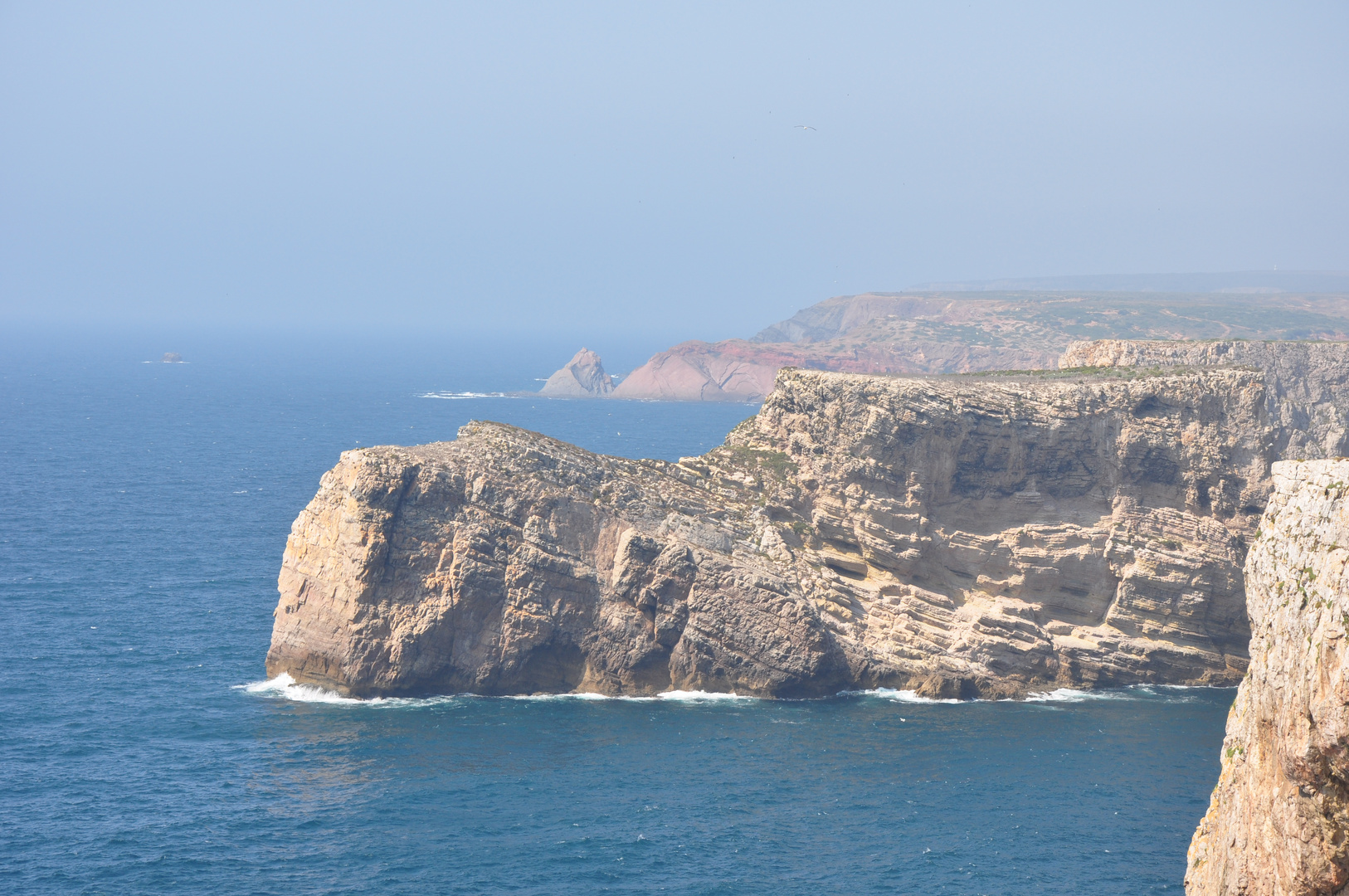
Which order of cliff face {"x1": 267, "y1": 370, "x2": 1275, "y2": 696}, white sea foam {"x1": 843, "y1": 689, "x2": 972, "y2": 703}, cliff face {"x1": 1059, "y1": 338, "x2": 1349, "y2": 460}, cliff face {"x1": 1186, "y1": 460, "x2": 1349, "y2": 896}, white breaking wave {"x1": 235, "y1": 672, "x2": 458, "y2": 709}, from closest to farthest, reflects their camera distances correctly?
cliff face {"x1": 1186, "y1": 460, "x2": 1349, "y2": 896} → white breaking wave {"x1": 235, "y1": 672, "x2": 458, "y2": 709} → cliff face {"x1": 267, "y1": 370, "x2": 1275, "y2": 696} → white sea foam {"x1": 843, "y1": 689, "x2": 972, "y2": 703} → cliff face {"x1": 1059, "y1": 338, "x2": 1349, "y2": 460}

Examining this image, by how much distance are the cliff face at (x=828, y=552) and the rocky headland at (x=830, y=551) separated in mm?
145

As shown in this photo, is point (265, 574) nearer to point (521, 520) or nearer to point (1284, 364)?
point (521, 520)

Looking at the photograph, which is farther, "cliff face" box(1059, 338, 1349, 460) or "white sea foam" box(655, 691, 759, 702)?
"cliff face" box(1059, 338, 1349, 460)

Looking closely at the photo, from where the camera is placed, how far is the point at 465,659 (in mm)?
68938

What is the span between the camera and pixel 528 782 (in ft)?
185

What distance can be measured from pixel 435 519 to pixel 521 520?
4.77m

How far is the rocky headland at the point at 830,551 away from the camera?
68.9 m

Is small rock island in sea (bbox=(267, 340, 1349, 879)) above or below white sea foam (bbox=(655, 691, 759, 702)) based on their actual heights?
above

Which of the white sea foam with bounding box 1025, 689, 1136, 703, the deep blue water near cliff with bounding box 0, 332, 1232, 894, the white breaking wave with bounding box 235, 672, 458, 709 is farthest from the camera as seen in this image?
the white sea foam with bounding box 1025, 689, 1136, 703

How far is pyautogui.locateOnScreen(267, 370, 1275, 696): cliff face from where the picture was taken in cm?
6888

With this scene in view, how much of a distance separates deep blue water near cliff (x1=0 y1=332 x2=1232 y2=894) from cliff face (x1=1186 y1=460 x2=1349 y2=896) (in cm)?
A: 2089

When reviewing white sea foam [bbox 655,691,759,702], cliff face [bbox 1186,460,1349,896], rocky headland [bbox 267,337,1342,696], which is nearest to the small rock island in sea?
rocky headland [bbox 267,337,1342,696]

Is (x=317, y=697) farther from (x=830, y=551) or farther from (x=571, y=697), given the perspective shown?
(x=830, y=551)

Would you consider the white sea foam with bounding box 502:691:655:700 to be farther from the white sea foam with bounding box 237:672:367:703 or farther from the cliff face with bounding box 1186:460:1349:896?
the cliff face with bounding box 1186:460:1349:896
